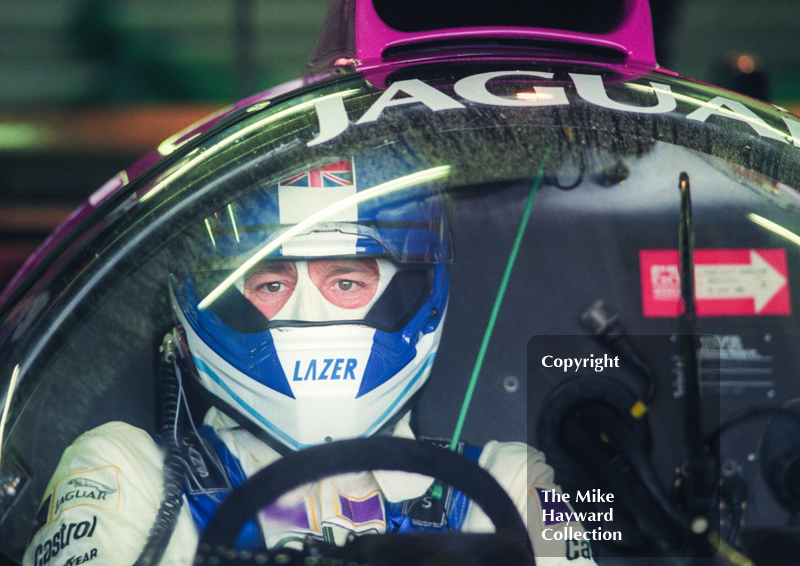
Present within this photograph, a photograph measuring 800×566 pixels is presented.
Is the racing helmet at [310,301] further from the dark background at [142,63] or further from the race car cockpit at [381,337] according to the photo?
the dark background at [142,63]

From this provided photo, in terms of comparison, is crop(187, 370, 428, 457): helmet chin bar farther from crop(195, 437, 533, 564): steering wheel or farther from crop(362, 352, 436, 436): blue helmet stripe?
crop(195, 437, 533, 564): steering wheel

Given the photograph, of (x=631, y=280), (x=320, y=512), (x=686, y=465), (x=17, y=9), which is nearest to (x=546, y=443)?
(x=686, y=465)

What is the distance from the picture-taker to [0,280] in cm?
228

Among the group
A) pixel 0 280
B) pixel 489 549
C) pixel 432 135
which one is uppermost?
pixel 0 280

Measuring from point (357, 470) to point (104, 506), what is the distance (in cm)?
32

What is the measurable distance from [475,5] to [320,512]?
27.5 inches

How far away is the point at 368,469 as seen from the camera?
78cm

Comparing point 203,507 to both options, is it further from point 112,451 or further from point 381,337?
point 381,337

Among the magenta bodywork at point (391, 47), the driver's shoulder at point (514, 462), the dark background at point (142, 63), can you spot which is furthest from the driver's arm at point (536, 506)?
the dark background at point (142, 63)

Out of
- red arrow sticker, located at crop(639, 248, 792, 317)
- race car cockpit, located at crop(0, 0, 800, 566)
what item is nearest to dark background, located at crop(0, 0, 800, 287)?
red arrow sticker, located at crop(639, 248, 792, 317)

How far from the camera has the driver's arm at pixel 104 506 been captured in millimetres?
811

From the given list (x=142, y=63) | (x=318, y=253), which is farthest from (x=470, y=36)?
(x=142, y=63)

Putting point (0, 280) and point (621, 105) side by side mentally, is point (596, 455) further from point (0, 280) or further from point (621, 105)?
point (0, 280)

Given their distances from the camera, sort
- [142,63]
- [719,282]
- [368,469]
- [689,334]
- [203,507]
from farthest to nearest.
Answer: [142,63] → [719,282] → [689,334] → [203,507] → [368,469]
